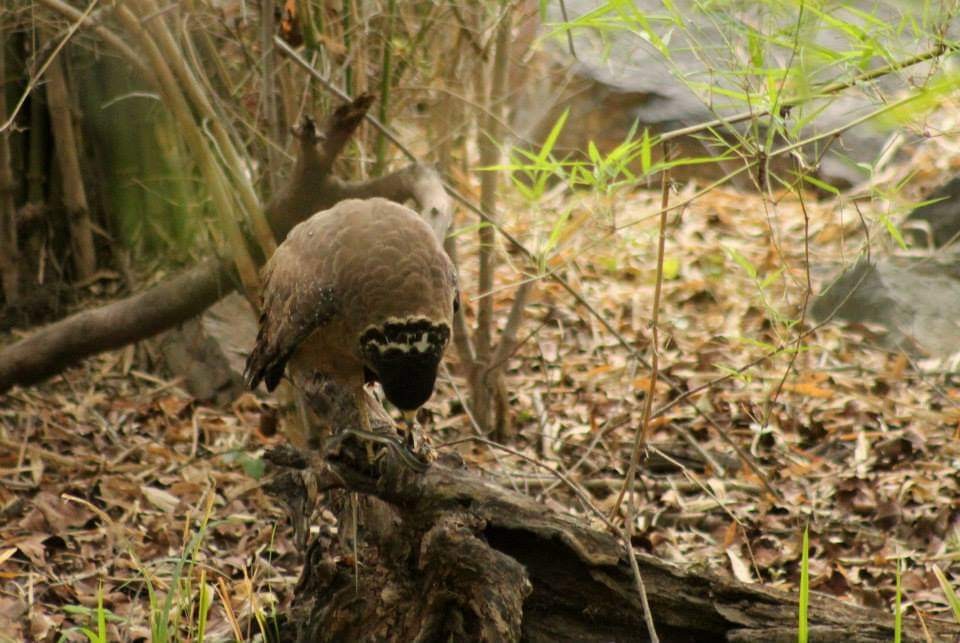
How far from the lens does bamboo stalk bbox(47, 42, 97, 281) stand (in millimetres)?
5332

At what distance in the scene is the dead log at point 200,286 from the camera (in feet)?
12.3

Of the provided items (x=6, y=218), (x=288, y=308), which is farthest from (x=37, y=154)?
(x=288, y=308)

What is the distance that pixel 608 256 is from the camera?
6.46 m

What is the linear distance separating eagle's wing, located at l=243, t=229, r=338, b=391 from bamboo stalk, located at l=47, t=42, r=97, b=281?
2398 mm

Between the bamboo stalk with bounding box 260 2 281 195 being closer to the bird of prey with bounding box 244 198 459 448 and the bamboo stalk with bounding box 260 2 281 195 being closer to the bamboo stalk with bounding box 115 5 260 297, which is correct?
the bamboo stalk with bounding box 115 5 260 297

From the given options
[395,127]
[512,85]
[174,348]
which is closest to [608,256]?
[512,85]

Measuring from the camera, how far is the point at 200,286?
454 centimetres

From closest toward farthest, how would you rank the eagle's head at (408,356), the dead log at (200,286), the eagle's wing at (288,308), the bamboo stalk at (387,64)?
the eagle's head at (408,356), the eagle's wing at (288,308), the dead log at (200,286), the bamboo stalk at (387,64)

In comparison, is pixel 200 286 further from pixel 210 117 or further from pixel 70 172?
Result: pixel 70 172

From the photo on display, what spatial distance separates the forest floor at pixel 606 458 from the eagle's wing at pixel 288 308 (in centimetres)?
52

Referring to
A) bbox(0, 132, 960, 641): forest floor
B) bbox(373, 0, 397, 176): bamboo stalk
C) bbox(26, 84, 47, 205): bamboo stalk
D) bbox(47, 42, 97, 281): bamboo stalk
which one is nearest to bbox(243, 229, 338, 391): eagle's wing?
bbox(0, 132, 960, 641): forest floor

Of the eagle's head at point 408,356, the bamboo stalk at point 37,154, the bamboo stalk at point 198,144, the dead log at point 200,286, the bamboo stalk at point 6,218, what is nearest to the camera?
the eagle's head at point 408,356

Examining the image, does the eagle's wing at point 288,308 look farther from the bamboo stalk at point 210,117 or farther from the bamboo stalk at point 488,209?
the bamboo stalk at point 488,209

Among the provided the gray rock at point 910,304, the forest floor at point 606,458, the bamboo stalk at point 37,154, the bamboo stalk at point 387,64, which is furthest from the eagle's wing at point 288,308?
the gray rock at point 910,304
